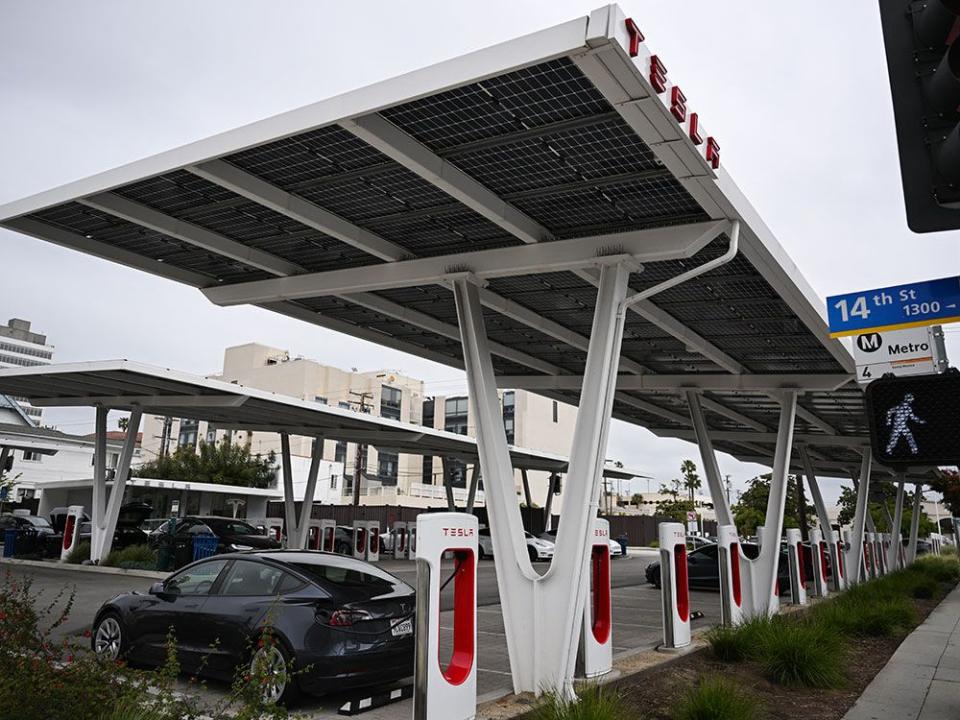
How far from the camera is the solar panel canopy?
635 centimetres

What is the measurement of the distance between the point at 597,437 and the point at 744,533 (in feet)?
229

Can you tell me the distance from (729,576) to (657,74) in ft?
30.7

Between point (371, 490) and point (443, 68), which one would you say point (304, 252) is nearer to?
point (443, 68)

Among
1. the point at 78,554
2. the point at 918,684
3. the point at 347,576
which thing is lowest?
the point at 918,684

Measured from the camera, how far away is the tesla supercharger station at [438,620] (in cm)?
588

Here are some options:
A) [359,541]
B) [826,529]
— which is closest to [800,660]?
[826,529]

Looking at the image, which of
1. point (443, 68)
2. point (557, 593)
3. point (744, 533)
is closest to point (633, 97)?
point (443, 68)

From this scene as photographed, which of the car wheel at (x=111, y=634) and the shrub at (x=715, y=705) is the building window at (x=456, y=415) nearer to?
the car wheel at (x=111, y=634)

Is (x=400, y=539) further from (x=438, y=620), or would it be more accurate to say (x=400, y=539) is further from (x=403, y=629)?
(x=438, y=620)

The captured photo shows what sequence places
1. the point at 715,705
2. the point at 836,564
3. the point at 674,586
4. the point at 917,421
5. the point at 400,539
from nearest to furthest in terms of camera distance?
1. the point at 917,421
2. the point at 715,705
3. the point at 674,586
4. the point at 836,564
5. the point at 400,539

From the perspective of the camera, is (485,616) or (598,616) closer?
(598,616)

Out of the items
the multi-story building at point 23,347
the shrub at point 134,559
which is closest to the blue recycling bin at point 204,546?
the shrub at point 134,559

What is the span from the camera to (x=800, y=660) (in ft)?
29.8

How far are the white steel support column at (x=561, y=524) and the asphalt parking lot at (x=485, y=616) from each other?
0.56m
